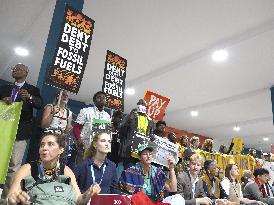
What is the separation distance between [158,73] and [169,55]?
5.63ft

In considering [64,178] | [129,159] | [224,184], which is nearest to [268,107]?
[224,184]

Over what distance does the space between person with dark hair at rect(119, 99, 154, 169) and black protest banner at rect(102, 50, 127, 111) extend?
1570 mm

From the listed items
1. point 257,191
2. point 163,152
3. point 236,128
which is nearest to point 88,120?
point 163,152

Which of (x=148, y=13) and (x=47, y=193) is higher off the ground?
(x=148, y=13)

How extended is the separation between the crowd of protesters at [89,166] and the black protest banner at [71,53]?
268 millimetres

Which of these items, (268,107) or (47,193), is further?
(268,107)

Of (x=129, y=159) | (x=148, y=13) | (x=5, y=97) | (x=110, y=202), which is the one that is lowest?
(x=110, y=202)

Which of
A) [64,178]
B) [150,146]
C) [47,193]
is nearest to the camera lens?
[47,193]

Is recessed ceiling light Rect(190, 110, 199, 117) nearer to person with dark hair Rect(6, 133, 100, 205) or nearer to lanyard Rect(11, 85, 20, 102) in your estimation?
lanyard Rect(11, 85, 20, 102)

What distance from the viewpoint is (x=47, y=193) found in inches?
117

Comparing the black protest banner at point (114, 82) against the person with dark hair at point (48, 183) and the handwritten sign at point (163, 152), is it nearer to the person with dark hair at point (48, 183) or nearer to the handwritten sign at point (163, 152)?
the handwritten sign at point (163, 152)

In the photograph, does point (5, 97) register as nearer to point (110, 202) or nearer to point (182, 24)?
point (110, 202)

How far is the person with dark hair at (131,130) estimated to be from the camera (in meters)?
5.51

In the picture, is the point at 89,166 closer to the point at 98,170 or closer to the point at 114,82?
the point at 98,170
